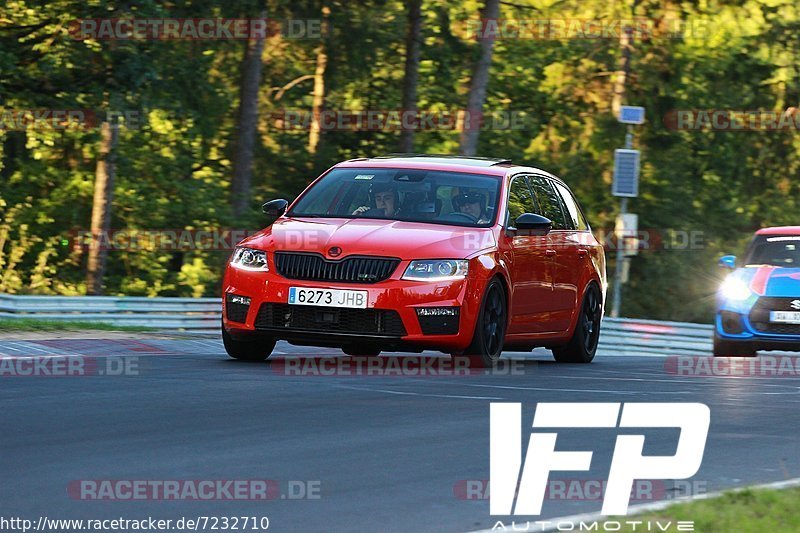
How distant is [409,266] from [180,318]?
380 inches

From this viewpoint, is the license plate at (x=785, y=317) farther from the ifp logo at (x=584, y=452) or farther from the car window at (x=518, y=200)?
the ifp logo at (x=584, y=452)

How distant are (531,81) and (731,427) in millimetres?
39035

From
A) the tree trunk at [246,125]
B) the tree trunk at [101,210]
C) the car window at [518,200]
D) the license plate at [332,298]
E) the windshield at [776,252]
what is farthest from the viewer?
the tree trunk at [246,125]

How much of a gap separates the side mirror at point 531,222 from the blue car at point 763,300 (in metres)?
5.14

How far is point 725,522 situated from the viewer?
647 centimetres

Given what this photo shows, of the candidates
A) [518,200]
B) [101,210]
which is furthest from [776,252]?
[101,210]

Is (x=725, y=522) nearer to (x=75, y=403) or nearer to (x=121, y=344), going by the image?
(x=75, y=403)

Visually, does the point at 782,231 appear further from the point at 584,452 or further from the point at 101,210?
the point at 101,210

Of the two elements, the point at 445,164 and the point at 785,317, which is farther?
the point at 785,317

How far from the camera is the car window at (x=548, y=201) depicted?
14953 mm

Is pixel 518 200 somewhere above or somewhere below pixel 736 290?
above

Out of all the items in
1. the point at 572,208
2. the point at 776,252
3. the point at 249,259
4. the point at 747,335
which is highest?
the point at 572,208

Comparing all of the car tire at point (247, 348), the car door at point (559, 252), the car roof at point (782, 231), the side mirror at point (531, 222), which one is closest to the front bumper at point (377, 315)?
the car tire at point (247, 348)

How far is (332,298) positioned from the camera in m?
12.4
